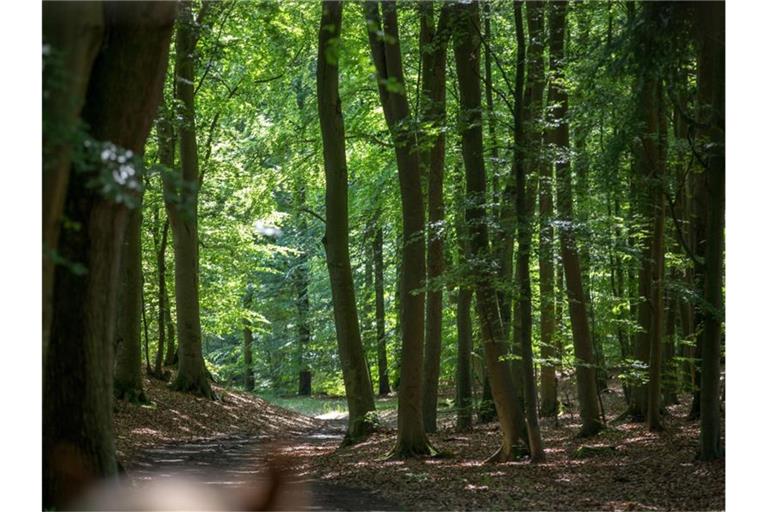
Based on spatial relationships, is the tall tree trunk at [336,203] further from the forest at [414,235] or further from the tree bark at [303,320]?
the tree bark at [303,320]

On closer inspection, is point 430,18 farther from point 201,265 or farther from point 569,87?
point 201,265

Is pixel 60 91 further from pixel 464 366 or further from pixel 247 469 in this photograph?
pixel 464 366

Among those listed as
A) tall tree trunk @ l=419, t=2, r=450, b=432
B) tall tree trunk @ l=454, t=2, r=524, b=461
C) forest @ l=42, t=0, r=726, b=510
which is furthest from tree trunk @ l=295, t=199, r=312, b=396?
tall tree trunk @ l=454, t=2, r=524, b=461

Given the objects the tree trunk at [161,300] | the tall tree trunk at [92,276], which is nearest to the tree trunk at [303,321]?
the tree trunk at [161,300]

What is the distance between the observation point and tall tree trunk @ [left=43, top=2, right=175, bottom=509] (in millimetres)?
6324

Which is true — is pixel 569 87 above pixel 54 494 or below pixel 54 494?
above

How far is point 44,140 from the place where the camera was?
4.71 metres

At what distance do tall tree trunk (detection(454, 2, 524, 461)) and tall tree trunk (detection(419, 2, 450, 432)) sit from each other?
0.39 metres

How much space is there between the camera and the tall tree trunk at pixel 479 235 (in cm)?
1198

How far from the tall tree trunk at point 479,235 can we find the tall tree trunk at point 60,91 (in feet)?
23.6
